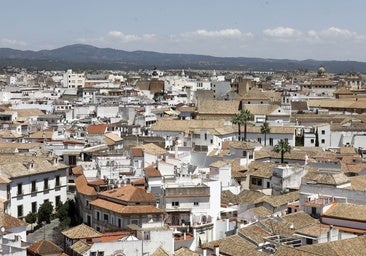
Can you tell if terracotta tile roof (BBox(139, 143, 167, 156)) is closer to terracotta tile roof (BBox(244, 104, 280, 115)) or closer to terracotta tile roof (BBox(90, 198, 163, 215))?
terracotta tile roof (BBox(90, 198, 163, 215))

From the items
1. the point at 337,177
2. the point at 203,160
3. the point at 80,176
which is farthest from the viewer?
the point at 203,160

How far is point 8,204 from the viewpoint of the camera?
4172 cm

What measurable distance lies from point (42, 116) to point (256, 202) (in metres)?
48.7

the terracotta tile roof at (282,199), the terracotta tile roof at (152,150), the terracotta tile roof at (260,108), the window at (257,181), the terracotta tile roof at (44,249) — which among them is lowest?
the window at (257,181)

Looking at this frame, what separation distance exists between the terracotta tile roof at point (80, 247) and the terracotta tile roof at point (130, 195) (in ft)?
16.3

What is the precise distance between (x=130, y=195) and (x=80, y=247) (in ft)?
19.5

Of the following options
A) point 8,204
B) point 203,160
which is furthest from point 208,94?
point 8,204

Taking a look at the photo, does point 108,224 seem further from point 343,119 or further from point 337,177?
point 343,119

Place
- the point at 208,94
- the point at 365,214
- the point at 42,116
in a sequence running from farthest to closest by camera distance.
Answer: the point at 208,94, the point at 42,116, the point at 365,214

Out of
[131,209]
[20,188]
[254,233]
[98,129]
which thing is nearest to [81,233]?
[131,209]

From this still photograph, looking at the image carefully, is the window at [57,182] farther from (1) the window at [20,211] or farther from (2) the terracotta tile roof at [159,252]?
(2) the terracotta tile roof at [159,252]

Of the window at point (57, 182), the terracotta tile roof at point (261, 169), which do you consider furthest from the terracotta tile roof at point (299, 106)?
the window at point (57, 182)

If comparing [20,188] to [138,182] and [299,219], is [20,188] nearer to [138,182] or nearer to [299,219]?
[138,182]

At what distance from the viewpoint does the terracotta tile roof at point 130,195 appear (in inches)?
1437
